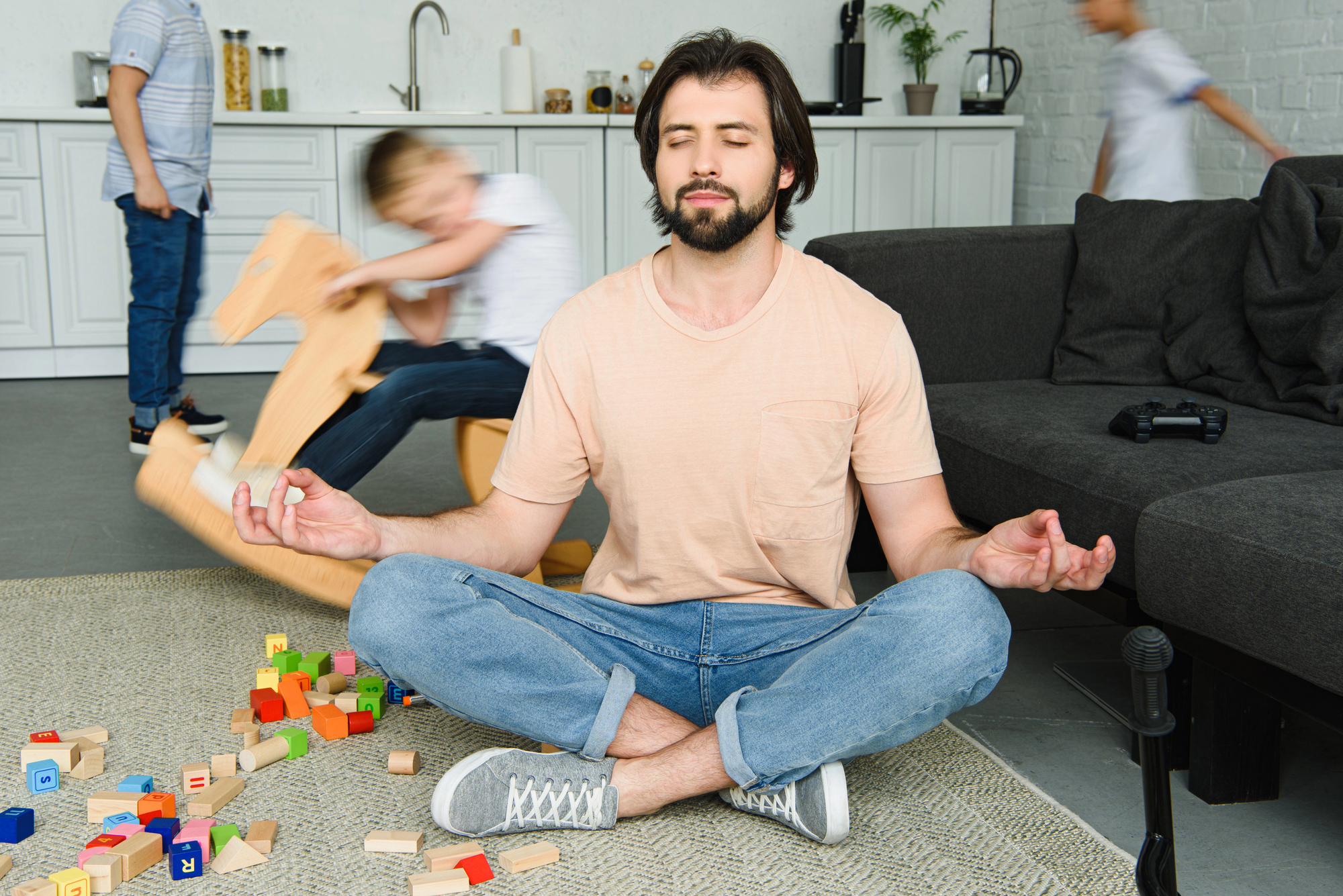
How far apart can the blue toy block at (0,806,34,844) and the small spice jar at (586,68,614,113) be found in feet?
13.8

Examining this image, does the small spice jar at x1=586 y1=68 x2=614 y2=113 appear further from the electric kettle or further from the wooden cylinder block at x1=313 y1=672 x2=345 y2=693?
the wooden cylinder block at x1=313 y1=672 x2=345 y2=693

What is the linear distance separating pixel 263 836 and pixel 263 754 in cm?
23

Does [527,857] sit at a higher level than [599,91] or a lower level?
lower

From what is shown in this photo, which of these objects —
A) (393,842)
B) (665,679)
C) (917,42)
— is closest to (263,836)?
(393,842)

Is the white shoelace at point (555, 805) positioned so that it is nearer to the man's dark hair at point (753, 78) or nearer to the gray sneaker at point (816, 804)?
the gray sneaker at point (816, 804)

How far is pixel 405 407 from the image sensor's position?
79.2 inches

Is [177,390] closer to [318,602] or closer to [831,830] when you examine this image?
[318,602]

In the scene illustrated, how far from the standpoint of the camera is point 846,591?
1550 mm

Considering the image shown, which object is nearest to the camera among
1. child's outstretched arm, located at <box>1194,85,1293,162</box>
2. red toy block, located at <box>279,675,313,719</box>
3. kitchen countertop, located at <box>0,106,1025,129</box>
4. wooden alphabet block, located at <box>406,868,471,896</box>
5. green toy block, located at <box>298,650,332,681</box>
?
wooden alphabet block, located at <box>406,868,471,896</box>

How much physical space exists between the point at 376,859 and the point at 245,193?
392 centimetres

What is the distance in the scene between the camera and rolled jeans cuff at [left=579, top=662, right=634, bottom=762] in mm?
1354

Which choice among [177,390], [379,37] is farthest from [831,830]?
[379,37]

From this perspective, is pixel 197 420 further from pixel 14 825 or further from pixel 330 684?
pixel 14 825

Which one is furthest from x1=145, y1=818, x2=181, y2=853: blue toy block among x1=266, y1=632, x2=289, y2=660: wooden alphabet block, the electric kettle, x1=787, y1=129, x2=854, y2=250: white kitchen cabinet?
the electric kettle
